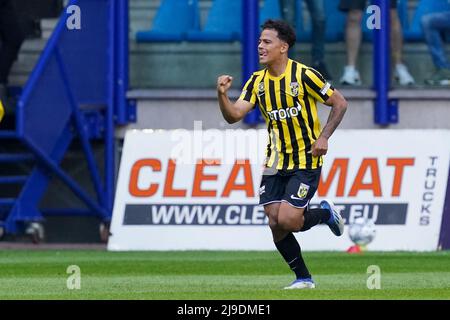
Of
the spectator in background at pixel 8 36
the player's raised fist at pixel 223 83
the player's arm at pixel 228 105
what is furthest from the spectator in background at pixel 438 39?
the player's raised fist at pixel 223 83

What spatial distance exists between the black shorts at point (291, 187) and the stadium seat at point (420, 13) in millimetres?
7365

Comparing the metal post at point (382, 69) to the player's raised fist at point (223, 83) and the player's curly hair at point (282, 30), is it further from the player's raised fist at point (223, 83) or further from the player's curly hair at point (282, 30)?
the player's raised fist at point (223, 83)

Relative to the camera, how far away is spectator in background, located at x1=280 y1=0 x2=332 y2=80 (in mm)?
18812

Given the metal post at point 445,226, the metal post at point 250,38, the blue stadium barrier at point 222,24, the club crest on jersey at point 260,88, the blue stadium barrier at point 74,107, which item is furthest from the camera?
the blue stadium barrier at point 222,24

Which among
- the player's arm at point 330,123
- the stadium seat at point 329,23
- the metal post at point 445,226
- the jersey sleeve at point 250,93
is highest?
the jersey sleeve at point 250,93

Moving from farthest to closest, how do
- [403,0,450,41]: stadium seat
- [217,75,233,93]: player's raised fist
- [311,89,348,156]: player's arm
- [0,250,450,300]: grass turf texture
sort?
[403,0,450,41]: stadium seat, [311,89,348,156]: player's arm, [217,75,233,93]: player's raised fist, [0,250,450,300]: grass turf texture

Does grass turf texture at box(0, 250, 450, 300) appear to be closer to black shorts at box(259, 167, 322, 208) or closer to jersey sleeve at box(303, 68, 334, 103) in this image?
black shorts at box(259, 167, 322, 208)

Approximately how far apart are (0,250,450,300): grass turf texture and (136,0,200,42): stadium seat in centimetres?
341

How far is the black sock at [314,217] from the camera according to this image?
38.9ft

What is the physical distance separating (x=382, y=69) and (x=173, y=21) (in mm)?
2733

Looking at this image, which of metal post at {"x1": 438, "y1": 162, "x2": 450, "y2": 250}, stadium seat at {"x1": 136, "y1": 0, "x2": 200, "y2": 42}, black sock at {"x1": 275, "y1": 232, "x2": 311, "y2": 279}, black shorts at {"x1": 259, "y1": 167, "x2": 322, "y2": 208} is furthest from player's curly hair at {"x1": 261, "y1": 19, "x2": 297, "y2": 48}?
stadium seat at {"x1": 136, "y1": 0, "x2": 200, "y2": 42}

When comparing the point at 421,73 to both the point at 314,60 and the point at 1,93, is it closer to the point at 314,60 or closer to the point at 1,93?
the point at 314,60
